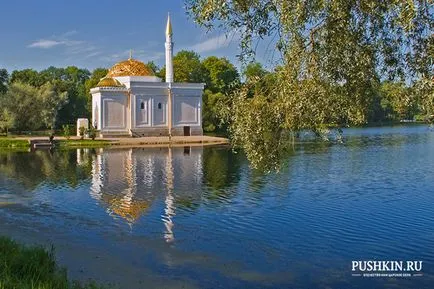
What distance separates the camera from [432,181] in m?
19.4

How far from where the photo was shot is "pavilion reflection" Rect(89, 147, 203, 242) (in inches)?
586

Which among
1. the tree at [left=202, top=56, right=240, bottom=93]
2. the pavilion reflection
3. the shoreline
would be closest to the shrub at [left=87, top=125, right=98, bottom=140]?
the shoreline

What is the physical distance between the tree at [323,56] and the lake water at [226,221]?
121 inches

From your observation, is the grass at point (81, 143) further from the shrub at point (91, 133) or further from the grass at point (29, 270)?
the grass at point (29, 270)

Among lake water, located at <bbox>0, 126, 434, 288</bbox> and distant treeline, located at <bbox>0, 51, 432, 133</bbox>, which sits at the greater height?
distant treeline, located at <bbox>0, 51, 432, 133</bbox>

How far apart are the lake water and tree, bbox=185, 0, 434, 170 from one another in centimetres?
307

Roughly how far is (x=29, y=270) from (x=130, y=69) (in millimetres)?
44802

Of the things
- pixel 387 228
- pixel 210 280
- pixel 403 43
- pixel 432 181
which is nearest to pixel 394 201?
pixel 387 228

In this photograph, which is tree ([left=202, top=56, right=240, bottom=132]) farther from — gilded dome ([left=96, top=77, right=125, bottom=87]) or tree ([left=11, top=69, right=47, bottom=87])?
tree ([left=11, top=69, right=47, bottom=87])

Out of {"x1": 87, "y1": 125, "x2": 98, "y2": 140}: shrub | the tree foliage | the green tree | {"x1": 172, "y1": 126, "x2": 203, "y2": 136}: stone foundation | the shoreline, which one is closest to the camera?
the green tree

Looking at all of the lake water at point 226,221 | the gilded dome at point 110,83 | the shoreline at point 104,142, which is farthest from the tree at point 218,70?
the lake water at point 226,221

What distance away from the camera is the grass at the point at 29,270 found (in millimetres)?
6461

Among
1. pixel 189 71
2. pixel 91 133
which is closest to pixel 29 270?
pixel 91 133

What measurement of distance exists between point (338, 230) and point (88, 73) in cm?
7777
